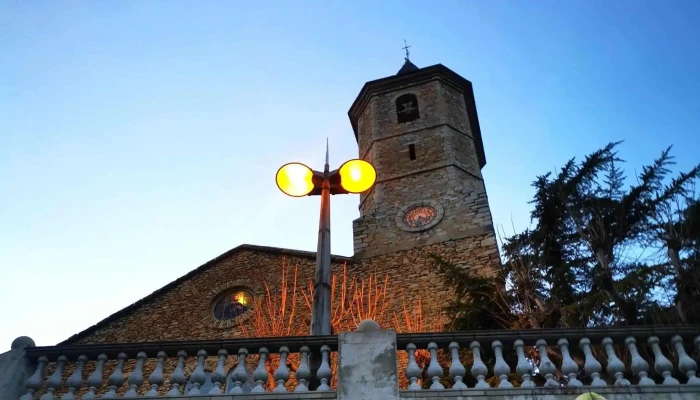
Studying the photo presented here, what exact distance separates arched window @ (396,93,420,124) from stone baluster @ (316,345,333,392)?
1504 centimetres

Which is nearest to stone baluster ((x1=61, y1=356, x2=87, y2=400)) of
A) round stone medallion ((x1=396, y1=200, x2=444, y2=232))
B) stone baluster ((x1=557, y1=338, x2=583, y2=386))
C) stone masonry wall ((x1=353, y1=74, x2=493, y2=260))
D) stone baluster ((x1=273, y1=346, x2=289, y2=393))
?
stone baluster ((x1=273, y1=346, x2=289, y2=393))

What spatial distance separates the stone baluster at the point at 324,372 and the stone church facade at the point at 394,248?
881 centimetres

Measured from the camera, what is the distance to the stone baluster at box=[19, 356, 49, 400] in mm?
5371

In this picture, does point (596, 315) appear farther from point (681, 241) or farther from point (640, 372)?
point (640, 372)

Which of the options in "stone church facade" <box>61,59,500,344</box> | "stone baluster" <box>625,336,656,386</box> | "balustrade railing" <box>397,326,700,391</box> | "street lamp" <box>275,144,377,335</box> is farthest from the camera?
"stone church facade" <box>61,59,500,344</box>

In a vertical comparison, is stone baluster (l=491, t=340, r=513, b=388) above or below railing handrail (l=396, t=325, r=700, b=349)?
below

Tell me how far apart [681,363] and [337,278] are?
35.4ft

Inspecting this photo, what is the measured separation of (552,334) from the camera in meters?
5.28

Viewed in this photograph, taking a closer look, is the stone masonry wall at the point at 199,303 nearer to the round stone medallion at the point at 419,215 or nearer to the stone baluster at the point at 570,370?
the round stone medallion at the point at 419,215

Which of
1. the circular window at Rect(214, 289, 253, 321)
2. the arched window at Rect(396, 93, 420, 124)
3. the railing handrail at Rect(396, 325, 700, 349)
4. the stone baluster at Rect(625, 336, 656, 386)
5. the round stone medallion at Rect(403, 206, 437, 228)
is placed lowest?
the stone baluster at Rect(625, 336, 656, 386)

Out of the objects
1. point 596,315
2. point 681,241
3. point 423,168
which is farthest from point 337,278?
point 681,241

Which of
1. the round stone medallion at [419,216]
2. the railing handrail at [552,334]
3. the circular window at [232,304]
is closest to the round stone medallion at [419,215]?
the round stone medallion at [419,216]

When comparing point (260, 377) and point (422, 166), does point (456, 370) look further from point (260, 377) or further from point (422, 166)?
point (422, 166)

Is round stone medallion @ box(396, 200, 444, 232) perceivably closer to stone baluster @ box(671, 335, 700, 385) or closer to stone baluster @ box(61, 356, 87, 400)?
stone baluster @ box(671, 335, 700, 385)
